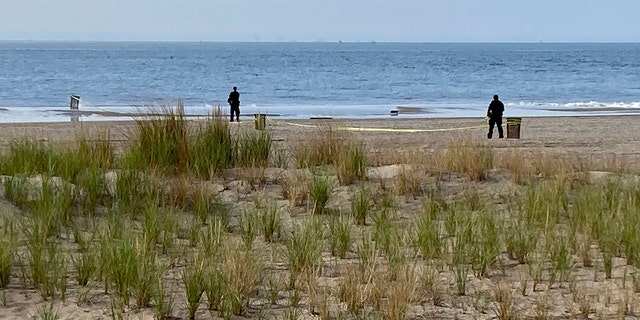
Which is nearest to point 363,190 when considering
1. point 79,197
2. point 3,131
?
point 79,197

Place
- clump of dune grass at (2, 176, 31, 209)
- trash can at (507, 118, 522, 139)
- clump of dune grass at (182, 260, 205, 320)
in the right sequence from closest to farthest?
clump of dune grass at (182, 260, 205, 320)
clump of dune grass at (2, 176, 31, 209)
trash can at (507, 118, 522, 139)

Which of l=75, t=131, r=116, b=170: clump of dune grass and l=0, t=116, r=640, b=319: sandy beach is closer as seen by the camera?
l=0, t=116, r=640, b=319: sandy beach

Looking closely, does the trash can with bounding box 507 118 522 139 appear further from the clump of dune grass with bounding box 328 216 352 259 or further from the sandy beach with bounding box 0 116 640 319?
the clump of dune grass with bounding box 328 216 352 259

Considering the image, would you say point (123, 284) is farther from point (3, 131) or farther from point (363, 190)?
point (3, 131)

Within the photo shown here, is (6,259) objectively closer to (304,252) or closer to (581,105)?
(304,252)

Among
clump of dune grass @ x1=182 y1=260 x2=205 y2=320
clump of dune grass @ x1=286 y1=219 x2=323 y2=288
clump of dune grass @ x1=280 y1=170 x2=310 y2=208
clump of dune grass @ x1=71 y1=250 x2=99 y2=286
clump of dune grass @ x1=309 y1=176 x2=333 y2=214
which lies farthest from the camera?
clump of dune grass @ x1=280 y1=170 x2=310 y2=208

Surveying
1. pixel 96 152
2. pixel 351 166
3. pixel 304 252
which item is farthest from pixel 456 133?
pixel 304 252

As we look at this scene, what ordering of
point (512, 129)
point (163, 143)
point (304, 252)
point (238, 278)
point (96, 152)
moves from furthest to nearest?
point (512, 129) → point (96, 152) → point (163, 143) → point (304, 252) → point (238, 278)

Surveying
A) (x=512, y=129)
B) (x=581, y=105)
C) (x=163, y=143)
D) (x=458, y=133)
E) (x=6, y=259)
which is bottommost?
(x=581, y=105)

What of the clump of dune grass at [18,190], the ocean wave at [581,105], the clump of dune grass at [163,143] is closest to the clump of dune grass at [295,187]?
the clump of dune grass at [163,143]

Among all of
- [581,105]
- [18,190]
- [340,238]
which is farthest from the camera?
[581,105]

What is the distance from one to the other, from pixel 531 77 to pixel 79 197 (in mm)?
71611

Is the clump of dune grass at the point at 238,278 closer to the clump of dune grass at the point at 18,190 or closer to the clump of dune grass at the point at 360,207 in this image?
the clump of dune grass at the point at 360,207

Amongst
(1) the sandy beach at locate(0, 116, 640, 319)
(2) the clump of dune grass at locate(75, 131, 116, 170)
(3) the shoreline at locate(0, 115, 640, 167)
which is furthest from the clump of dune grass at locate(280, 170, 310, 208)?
(3) the shoreline at locate(0, 115, 640, 167)
